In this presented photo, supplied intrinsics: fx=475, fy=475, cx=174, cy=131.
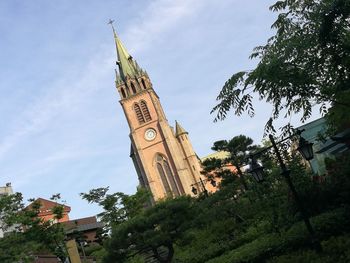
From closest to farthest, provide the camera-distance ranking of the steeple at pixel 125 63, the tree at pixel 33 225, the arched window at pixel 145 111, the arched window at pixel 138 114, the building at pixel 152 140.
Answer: the tree at pixel 33 225, the building at pixel 152 140, the arched window at pixel 145 111, the arched window at pixel 138 114, the steeple at pixel 125 63

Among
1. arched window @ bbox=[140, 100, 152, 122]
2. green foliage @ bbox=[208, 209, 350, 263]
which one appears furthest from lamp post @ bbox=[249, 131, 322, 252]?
arched window @ bbox=[140, 100, 152, 122]

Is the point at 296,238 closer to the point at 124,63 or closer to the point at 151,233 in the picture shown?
the point at 151,233

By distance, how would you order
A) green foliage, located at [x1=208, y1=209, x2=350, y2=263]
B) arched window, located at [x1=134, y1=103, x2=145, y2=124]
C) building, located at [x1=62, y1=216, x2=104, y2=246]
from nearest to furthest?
green foliage, located at [x1=208, y1=209, x2=350, y2=263]
building, located at [x1=62, y1=216, x2=104, y2=246]
arched window, located at [x1=134, y1=103, x2=145, y2=124]

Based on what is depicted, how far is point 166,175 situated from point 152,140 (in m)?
5.42

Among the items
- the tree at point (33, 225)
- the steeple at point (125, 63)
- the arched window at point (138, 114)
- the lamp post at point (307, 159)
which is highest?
the steeple at point (125, 63)

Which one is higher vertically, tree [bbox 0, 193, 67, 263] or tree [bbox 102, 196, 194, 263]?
tree [bbox 0, 193, 67, 263]

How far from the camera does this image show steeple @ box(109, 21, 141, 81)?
71062 millimetres

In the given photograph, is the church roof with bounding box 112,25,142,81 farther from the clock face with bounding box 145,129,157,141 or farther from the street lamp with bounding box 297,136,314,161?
the street lamp with bounding box 297,136,314,161

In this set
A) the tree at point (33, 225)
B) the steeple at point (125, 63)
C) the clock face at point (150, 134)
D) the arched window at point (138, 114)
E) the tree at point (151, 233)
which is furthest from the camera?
the steeple at point (125, 63)

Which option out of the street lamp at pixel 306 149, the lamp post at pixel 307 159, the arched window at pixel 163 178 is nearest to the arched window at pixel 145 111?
the arched window at pixel 163 178

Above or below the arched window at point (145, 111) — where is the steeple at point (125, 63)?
above

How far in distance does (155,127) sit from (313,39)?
59281 mm

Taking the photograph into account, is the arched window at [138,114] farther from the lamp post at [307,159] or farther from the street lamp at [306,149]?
the street lamp at [306,149]

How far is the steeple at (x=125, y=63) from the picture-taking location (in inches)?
2798
